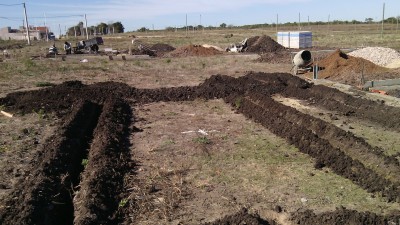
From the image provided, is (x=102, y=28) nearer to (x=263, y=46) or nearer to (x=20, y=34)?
(x=20, y=34)

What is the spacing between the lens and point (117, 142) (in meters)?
8.22

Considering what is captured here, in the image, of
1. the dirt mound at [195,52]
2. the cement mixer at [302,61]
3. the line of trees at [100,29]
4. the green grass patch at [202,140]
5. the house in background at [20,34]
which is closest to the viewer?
the green grass patch at [202,140]

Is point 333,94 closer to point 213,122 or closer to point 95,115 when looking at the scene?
point 213,122

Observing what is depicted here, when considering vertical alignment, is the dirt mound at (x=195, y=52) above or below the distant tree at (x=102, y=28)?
below

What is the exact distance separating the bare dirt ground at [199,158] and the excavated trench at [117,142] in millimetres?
29

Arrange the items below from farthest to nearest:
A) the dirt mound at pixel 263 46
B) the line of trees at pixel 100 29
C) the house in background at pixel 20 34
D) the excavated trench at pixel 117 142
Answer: the line of trees at pixel 100 29 → the house in background at pixel 20 34 → the dirt mound at pixel 263 46 → the excavated trench at pixel 117 142

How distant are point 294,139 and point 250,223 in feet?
12.8

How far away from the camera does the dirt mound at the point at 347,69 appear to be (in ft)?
52.3

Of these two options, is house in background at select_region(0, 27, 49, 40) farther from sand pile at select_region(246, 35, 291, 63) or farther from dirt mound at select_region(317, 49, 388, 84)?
dirt mound at select_region(317, 49, 388, 84)

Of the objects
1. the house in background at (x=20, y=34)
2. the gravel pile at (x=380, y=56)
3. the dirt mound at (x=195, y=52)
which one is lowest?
the gravel pile at (x=380, y=56)

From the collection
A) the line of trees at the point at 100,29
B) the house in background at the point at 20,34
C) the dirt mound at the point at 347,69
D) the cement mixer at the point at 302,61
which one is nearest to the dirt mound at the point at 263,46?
the cement mixer at the point at 302,61

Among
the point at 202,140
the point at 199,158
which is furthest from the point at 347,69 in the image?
the point at 199,158

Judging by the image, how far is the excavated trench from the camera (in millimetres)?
5176

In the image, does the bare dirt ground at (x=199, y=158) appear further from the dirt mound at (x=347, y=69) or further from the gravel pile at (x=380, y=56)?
the gravel pile at (x=380, y=56)
